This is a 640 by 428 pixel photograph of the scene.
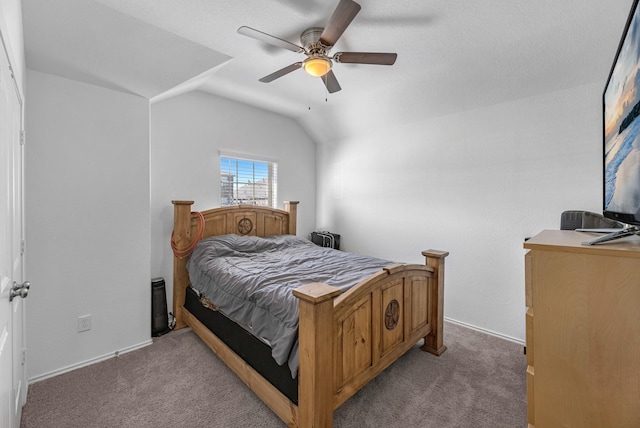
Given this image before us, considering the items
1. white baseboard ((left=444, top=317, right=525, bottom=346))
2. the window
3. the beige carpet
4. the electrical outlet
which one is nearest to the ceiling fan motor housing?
the window

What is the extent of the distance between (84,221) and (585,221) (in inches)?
156

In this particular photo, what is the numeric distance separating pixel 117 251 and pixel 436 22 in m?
3.27

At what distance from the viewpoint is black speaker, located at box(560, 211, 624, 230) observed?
6.43 feet

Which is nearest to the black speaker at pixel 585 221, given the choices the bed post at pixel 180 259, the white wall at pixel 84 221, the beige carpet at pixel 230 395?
the beige carpet at pixel 230 395

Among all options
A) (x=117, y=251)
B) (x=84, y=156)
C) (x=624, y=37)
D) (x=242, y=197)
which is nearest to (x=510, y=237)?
(x=624, y=37)

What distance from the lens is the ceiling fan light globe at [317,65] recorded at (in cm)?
197

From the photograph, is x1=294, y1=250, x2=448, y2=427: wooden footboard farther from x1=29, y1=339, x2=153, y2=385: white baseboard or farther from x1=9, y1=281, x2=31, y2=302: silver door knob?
x1=29, y1=339, x2=153, y2=385: white baseboard

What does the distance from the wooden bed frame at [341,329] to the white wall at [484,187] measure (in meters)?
0.88

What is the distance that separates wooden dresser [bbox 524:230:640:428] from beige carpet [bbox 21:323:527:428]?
46.5 inches

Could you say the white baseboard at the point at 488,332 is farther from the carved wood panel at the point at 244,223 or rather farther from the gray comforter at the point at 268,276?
the carved wood panel at the point at 244,223

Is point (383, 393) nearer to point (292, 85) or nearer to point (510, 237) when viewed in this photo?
point (510, 237)

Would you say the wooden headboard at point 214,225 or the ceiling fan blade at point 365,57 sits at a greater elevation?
the ceiling fan blade at point 365,57

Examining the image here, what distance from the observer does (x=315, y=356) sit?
4.63ft

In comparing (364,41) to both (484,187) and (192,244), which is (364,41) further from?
(192,244)
